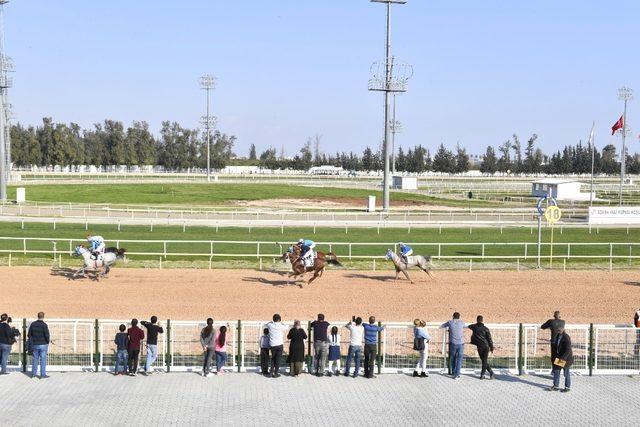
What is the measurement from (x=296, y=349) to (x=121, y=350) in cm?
294

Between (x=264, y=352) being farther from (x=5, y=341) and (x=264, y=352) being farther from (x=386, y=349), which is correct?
(x=5, y=341)

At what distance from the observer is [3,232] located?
35156 mm

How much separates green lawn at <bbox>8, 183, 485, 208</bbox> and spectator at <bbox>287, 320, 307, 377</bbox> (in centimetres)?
4864

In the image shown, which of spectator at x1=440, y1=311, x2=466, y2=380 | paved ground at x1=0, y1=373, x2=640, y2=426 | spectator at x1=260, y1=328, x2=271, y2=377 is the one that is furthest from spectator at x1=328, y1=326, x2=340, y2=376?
spectator at x1=440, y1=311, x2=466, y2=380

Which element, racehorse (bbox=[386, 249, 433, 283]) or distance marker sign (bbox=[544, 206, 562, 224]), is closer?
racehorse (bbox=[386, 249, 433, 283])

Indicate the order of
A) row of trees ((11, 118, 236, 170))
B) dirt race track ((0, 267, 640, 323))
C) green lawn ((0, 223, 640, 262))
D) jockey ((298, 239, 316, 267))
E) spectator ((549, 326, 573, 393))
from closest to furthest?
spectator ((549, 326, 573, 393))
dirt race track ((0, 267, 640, 323))
jockey ((298, 239, 316, 267))
green lawn ((0, 223, 640, 262))
row of trees ((11, 118, 236, 170))

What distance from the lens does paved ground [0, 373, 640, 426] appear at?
10797mm

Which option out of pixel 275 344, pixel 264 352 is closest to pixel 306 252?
pixel 264 352

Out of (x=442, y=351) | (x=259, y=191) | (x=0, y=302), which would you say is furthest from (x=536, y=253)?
(x=259, y=191)

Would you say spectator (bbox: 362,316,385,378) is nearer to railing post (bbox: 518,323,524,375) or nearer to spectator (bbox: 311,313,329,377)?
spectator (bbox: 311,313,329,377)

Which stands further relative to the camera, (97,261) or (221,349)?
(97,261)

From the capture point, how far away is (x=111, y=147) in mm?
130750

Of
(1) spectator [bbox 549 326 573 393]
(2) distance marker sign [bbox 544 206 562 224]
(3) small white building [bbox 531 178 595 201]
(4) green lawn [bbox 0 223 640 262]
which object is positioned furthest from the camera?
(3) small white building [bbox 531 178 595 201]

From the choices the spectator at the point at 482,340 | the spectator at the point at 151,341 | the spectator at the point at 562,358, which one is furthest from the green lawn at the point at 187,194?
the spectator at the point at 562,358
